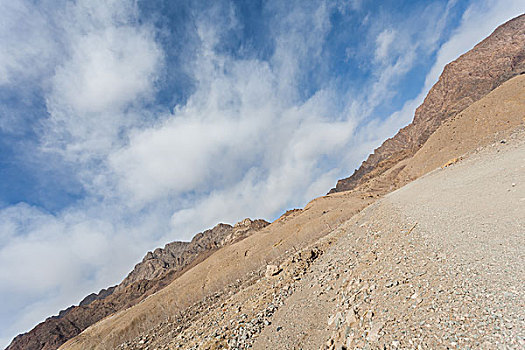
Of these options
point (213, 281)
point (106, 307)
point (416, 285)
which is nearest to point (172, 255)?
point (106, 307)

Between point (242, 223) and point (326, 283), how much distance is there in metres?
67.8

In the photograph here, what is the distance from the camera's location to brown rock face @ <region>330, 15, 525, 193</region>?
76250 millimetres

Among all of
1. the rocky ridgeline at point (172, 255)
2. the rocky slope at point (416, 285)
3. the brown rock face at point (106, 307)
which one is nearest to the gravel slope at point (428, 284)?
Answer: the rocky slope at point (416, 285)

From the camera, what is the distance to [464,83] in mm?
86750

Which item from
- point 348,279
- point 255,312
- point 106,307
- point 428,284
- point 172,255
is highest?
point 172,255

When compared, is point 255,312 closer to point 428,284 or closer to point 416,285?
point 416,285

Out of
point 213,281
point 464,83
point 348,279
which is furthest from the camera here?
point 464,83

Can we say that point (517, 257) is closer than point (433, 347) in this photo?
No

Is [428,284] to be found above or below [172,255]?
below

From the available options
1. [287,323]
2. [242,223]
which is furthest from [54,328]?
[287,323]

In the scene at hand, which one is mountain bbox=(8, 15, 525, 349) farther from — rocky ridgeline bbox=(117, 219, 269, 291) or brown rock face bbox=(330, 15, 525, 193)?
rocky ridgeline bbox=(117, 219, 269, 291)

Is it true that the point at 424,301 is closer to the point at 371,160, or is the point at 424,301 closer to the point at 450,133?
the point at 450,133

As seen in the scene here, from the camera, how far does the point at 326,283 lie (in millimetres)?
9336

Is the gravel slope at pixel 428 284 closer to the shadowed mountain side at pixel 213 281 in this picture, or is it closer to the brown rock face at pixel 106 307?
the shadowed mountain side at pixel 213 281
